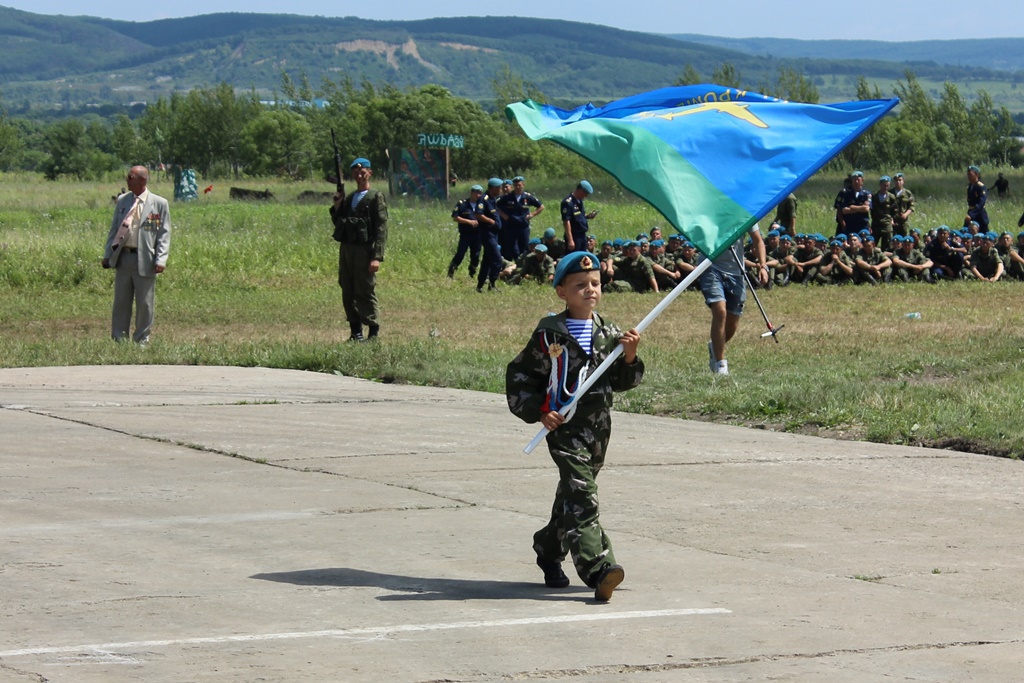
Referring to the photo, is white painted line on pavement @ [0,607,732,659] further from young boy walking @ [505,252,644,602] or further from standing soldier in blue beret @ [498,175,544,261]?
standing soldier in blue beret @ [498,175,544,261]

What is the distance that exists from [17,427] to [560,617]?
569 centimetres

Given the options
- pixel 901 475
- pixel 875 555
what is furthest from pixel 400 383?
pixel 875 555

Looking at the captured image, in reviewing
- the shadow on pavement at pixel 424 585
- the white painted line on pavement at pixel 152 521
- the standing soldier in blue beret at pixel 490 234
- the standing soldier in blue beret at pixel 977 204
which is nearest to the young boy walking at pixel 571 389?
the shadow on pavement at pixel 424 585

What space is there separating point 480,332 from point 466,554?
11.0m

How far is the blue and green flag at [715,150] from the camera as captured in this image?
790cm

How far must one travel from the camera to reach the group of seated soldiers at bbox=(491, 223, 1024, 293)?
24906mm

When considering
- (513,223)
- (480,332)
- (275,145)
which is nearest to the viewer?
(480,332)

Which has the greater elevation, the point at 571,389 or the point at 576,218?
the point at 571,389

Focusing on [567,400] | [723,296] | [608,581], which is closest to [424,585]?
[608,581]

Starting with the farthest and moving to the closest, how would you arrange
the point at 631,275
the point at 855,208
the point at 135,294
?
the point at 855,208 → the point at 631,275 → the point at 135,294

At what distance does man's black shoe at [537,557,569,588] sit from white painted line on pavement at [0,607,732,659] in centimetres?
49

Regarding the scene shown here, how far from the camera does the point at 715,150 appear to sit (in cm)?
830

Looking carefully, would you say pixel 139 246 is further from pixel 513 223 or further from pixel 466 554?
pixel 513 223

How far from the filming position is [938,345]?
16031 millimetres
